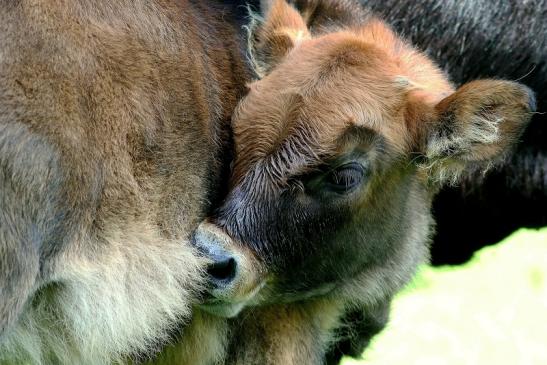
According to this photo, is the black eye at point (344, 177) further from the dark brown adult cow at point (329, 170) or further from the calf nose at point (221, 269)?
the calf nose at point (221, 269)

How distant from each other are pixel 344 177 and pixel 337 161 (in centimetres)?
8

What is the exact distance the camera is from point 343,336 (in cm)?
523

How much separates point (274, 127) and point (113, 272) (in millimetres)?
910

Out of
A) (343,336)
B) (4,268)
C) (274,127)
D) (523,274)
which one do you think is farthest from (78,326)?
(523,274)

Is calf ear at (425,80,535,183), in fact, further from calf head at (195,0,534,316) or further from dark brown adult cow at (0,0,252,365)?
dark brown adult cow at (0,0,252,365)

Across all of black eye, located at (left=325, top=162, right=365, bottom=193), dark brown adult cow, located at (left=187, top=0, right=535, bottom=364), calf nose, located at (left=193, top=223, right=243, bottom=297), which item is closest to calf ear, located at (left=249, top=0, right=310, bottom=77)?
dark brown adult cow, located at (left=187, top=0, right=535, bottom=364)

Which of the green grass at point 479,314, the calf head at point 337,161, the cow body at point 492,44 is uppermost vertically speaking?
the calf head at point 337,161

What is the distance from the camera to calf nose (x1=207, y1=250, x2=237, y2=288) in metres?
4.15

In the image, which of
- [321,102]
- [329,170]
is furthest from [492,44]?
[329,170]

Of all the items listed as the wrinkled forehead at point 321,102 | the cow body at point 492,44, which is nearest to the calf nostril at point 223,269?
the wrinkled forehead at point 321,102

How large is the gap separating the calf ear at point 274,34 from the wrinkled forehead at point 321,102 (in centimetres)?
22

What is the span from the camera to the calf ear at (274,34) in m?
4.77

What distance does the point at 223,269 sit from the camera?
4203mm

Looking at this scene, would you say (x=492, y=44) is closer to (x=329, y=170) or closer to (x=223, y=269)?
(x=329, y=170)
